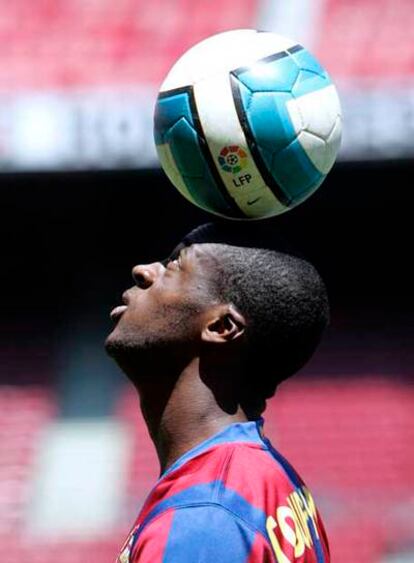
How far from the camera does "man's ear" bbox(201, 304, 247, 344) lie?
2.54 metres

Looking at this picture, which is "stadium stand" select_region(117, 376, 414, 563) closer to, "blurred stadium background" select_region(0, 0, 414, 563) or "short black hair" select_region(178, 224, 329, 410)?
"blurred stadium background" select_region(0, 0, 414, 563)

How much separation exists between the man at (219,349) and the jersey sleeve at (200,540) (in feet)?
0.43

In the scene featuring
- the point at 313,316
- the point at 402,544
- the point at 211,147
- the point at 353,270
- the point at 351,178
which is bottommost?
the point at 402,544

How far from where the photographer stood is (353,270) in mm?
6324

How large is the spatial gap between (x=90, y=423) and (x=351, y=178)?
1.47m

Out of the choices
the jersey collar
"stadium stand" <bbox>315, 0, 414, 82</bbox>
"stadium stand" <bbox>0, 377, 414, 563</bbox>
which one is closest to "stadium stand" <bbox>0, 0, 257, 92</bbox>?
"stadium stand" <bbox>315, 0, 414, 82</bbox>

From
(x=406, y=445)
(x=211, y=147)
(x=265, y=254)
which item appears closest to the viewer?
(x=265, y=254)

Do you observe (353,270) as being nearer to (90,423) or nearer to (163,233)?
(163,233)

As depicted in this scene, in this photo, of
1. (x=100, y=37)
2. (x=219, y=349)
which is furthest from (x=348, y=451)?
(x=219, y=349)

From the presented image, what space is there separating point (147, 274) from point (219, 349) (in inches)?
8.9

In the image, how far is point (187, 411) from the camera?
2.54 m

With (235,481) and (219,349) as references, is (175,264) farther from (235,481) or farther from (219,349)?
(235,481)

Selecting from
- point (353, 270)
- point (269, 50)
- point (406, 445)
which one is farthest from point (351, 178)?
point (269, 50)

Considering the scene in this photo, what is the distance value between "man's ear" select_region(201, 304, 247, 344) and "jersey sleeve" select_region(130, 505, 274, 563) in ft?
1.24
